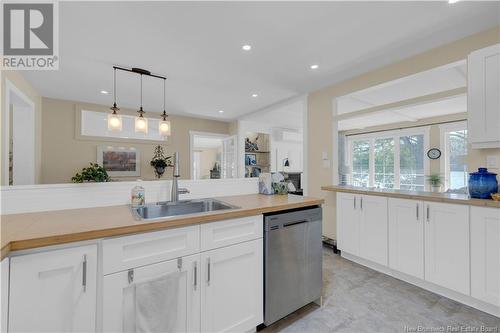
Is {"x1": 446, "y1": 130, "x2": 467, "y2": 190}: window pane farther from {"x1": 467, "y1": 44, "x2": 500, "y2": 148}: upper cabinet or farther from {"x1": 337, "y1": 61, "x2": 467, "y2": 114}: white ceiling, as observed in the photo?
{"x1": 467, "y1": 44, "x2": 500, "y2": 148}: upper cabinet

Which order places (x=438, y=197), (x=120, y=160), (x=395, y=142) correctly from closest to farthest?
(x=438, y=197)
(x=120, y=160)
(x=395, y=142)

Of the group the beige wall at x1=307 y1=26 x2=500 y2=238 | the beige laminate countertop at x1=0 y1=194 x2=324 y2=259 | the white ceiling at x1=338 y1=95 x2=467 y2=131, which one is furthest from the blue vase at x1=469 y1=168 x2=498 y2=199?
the white ceiling at x1=338 y1=95 x2=467 y2=131

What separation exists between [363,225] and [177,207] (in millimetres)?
2154

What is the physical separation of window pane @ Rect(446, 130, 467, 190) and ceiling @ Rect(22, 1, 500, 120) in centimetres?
388

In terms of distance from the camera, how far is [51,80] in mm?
3199

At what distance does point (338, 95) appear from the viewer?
126 inches

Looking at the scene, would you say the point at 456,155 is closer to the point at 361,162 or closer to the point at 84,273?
the point at 361,162

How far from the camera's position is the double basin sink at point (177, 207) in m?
1.62

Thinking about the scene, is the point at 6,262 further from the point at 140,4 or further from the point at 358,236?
the point at 358,236

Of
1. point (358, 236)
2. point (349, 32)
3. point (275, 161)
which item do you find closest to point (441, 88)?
point (349, 32)

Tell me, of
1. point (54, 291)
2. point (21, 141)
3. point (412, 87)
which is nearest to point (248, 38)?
point (54, 291)

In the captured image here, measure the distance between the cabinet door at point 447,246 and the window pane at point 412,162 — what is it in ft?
14.0

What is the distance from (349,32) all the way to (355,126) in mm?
5066

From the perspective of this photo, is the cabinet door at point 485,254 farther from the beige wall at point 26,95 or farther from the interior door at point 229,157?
the beige wall at point 26,95
